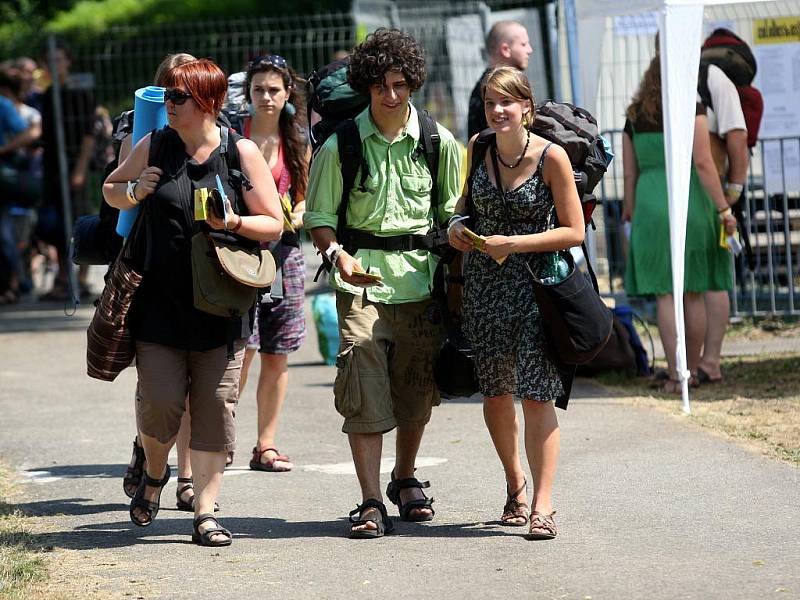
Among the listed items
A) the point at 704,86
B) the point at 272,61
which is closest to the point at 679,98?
the point at 704,86

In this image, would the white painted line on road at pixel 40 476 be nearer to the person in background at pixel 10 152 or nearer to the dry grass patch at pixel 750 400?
the dry grass patch at pixel 750 400

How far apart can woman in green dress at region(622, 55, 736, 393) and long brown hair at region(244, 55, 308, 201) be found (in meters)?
2.55

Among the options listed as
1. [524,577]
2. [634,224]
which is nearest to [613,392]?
[634,224]

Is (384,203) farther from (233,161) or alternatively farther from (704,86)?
(704,86)

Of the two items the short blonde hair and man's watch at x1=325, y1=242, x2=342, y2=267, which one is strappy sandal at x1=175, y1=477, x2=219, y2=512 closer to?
man's watch at x1=325, y1=242, x2=342, y2=267

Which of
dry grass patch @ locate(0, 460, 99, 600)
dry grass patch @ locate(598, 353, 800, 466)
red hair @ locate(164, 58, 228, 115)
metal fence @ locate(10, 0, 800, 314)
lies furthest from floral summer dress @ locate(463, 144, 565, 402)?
metal fence @ locate(10, 0, 800, 314)

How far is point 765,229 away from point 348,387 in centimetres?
636

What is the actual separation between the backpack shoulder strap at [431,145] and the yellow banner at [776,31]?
18.5 feet

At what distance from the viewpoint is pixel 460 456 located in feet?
23.2

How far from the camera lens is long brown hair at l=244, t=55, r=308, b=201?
22.3 ft

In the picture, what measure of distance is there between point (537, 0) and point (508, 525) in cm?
1294

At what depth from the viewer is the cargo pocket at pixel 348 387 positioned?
18.0ft

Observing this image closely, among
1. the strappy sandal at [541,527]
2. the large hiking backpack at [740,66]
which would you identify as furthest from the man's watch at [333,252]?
the large hiking backpack at [740,66]

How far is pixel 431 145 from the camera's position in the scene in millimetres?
5629
